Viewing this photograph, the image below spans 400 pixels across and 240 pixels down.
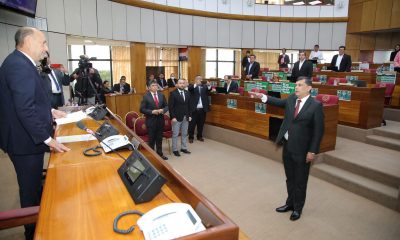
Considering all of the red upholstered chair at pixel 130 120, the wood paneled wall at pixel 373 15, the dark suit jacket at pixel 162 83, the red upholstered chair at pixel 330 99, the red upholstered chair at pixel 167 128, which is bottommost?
the red upholstered chair at pixel 167 128

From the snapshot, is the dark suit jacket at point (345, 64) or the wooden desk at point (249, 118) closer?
the wooden desk at point (249, 118)

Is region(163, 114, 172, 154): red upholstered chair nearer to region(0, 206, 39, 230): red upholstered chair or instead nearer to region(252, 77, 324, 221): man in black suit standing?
region(252, 77, 324, 221): man in black suit standing

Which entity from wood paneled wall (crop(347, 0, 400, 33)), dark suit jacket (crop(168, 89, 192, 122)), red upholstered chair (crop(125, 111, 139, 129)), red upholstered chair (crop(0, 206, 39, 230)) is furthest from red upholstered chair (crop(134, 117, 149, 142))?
wood paneled wall (crop(347, 0, 400, 33))

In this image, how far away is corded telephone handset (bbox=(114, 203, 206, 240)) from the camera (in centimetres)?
90

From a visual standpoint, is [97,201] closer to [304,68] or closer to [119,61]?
[304,68]

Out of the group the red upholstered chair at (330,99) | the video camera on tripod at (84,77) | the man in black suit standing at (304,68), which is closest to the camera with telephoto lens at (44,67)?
the video camera on tripod at (84,77)

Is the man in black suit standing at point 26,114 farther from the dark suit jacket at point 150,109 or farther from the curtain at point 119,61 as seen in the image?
the curtain at point 119,61

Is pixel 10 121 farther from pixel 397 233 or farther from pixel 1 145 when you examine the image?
pixel 397 233

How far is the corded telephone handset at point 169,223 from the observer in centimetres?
90

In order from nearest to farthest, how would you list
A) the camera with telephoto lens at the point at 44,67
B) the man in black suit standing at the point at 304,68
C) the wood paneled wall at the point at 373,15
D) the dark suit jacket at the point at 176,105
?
the camera with telephoto lens at the point at 44,67, the dark suit jacket at the point at 176,105, the man in black suit standing at the point at 304,68, the wood paneled wall at the point at 373,15

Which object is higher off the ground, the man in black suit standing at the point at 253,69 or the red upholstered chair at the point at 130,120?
the man in black suit standing at the point at 253,69

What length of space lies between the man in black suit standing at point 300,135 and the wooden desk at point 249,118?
1.60 m

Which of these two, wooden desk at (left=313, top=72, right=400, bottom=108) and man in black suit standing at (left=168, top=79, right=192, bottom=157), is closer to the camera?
man in black suit standing at (left=168, top=79, right=192, bottom=157)

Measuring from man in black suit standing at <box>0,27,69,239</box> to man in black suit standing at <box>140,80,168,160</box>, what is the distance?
Result: 2990 mm
